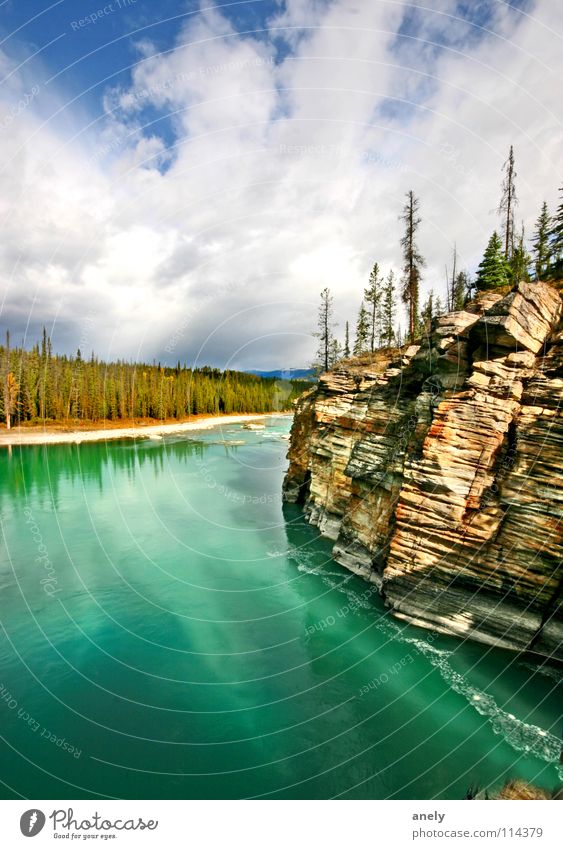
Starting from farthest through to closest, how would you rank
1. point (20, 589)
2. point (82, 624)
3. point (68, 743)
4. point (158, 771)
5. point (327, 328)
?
1. point (327, 328)
2. point (20, 589)
3. point (82, 624)
4. point (68, 743)
5. point (158, 771)

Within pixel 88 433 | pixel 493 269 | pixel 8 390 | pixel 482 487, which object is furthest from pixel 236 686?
pixel 8 390

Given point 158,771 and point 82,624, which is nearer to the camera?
point 158,771

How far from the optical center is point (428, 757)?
9.29 meters

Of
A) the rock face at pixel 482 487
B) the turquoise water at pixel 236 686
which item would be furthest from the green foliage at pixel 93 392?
the rock face at pixel 482 487

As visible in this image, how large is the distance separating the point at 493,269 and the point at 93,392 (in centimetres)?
7461

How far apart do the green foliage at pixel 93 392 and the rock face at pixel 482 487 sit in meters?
69.6

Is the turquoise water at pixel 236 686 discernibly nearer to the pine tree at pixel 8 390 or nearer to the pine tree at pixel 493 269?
the pine tree at pixel 493 269

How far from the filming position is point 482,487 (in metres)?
12.8

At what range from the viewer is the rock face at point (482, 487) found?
11672 millimetres

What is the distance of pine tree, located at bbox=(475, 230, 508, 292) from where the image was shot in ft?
91.6

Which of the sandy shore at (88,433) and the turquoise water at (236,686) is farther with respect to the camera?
the sandy shore at (88,433)

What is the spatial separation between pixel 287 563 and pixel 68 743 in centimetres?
1202

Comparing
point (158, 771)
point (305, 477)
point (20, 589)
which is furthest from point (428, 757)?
point (305, 477)
